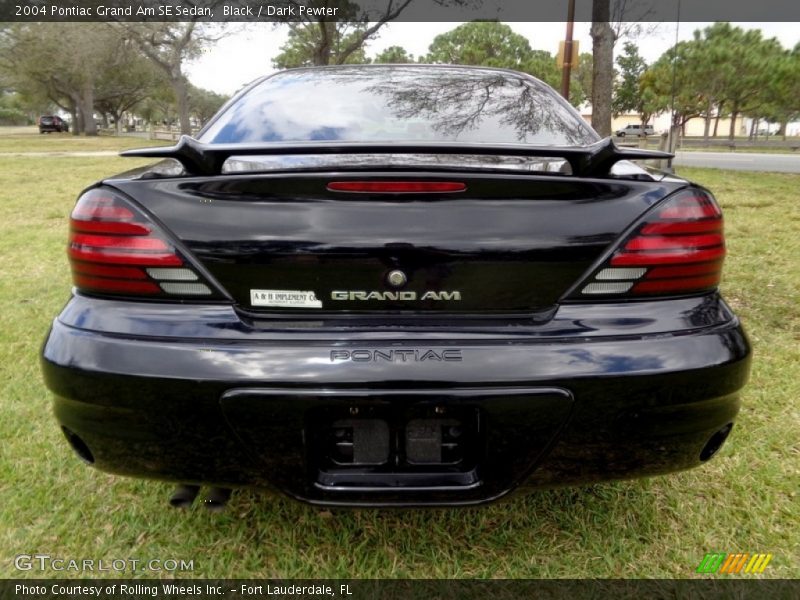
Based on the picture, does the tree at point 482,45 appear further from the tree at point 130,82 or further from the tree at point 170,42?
the tree at point 170,42

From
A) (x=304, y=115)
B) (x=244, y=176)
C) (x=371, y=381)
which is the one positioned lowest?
(x=371, y=381)

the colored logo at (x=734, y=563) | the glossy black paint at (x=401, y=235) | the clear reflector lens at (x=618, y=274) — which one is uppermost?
the glossy black paint at (x=401, y=235)

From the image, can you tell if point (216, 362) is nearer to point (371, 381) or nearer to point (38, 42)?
point (371, 381)

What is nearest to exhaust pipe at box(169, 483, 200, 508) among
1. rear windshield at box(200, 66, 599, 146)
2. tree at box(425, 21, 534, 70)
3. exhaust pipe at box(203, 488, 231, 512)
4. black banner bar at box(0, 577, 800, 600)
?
exhaust pipe at box(203, 488, 231, 512)

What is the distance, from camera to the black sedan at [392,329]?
4.54 ft

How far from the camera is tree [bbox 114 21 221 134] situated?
27594 mm

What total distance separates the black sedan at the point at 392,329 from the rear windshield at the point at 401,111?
1.68 feet

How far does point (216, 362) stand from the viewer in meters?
1.38

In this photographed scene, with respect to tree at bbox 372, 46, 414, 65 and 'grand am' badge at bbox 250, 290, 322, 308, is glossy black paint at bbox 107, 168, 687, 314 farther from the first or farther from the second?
tree at bbox 372, 46, 414, 65

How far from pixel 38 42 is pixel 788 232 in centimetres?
3936

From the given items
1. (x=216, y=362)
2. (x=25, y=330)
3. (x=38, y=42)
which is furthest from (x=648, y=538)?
(x=38, y=42)

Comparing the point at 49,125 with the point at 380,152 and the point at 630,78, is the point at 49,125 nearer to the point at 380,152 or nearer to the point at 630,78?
the point at 630,78

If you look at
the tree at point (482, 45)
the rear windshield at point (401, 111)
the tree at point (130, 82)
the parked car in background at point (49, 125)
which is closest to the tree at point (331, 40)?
the rear windshield at point (401, 111)

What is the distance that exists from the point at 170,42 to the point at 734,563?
3267 cm
